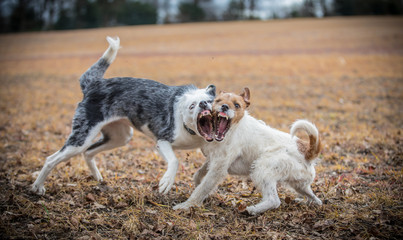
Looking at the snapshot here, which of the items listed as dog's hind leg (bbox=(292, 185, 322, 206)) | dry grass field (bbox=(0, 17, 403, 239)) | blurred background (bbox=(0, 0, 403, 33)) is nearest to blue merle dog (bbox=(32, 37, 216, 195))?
dry grass field (bbox=(0, 17, 403, 239))

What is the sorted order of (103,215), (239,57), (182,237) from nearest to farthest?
(182,237) < (103,215) < (239,57)

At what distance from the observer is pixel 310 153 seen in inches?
167

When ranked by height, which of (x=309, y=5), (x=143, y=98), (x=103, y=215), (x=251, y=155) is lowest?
(x=103, y=215)

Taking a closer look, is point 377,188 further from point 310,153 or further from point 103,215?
point 103,215

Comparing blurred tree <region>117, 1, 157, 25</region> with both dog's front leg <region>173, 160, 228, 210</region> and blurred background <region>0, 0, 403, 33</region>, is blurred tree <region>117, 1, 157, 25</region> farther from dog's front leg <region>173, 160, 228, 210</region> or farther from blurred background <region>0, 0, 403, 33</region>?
dog's front leg <region>173, 160, 228, 210</region>

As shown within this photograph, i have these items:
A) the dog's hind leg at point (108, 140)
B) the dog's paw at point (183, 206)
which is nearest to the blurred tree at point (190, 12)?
the dog's hind leg at point (108, 140)

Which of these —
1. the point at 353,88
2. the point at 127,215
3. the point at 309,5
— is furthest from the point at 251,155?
the point at 309,5

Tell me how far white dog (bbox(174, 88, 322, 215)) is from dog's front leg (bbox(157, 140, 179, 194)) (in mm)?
391

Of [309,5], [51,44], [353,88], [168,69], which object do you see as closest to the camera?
[353,88]

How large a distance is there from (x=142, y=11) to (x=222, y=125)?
56.7 m

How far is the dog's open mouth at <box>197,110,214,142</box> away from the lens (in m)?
3.98

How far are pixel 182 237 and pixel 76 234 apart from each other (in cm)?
114

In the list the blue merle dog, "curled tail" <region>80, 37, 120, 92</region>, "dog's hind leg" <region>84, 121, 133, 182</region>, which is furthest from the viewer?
"dog's hind leg" <region>84, 121, 133, 182</region>

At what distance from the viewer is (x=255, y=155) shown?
14.5ft
